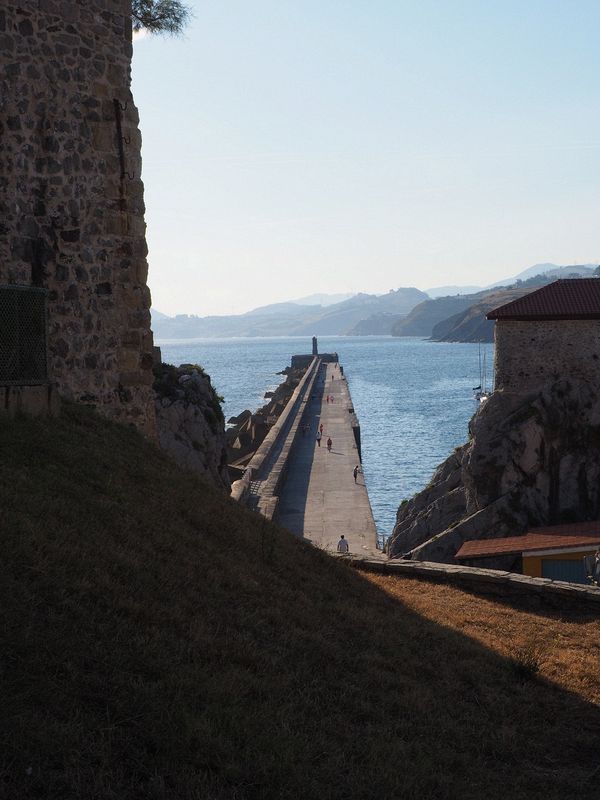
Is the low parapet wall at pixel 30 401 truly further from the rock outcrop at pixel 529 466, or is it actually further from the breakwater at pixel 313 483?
the rock outcrop at pixel 529 466

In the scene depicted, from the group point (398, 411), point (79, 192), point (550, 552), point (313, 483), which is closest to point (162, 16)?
point (79, 192)

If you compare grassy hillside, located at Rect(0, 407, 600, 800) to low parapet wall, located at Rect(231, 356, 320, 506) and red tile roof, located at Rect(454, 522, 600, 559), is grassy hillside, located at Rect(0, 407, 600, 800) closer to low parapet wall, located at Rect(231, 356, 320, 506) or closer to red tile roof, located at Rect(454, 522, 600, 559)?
low parapet wall, located at Rect(231, 356, 320, 506)

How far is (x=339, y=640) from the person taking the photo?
715 cm

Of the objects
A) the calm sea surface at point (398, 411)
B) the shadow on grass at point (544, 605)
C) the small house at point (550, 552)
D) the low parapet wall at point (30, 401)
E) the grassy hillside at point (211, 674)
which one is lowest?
the calm sea surface at point (398, 411)

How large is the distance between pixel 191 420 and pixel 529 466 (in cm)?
1363

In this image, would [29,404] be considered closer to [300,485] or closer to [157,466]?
[157,466]

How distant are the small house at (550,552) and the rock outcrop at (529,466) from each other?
3965 mm

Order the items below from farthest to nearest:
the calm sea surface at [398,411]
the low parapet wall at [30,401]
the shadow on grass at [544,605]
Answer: the calm sea surface at [398,411] → the shadow on grass at [544,605] → the low parapet wall at [30,401]

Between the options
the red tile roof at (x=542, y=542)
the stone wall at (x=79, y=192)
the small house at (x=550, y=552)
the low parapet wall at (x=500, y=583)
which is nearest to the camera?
the stone wall at (x=79, y=192)

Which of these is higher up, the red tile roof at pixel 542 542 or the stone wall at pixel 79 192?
the stone wall at pixel 79 192

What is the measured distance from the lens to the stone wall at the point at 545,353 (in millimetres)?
29969

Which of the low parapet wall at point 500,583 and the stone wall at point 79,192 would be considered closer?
the stone wall at point 79,192

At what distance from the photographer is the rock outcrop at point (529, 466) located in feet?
93.6

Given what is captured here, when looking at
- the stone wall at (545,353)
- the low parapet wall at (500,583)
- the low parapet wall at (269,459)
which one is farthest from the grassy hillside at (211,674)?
the stone wall at (545,353)
